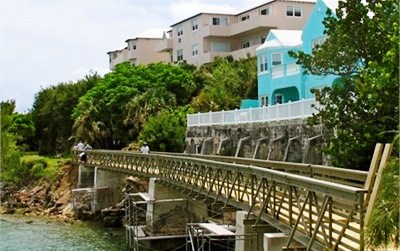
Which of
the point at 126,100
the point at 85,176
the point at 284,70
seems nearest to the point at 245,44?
the point at 126,100

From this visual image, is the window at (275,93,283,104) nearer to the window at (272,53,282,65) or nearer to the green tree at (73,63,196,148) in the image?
the window at (272,53,282,65)

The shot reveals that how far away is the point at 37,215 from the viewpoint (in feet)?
137

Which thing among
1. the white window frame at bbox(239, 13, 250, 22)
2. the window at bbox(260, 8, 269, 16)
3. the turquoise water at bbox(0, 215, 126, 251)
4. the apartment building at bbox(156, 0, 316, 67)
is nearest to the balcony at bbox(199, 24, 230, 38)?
the apartment building at bbox(156, 0, 316, 67)

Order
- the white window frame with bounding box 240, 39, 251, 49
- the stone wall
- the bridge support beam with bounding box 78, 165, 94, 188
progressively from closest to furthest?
the stone wall, the bridge support beam with bounding box 78, 165, 94, 188, the white window frame with bounding box 240, 39, 251, 49

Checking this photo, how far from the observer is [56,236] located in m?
32.7

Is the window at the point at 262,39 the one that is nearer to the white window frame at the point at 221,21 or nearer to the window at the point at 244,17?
the window at the point at 244,17

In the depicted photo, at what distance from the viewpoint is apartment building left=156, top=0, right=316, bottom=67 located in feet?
192

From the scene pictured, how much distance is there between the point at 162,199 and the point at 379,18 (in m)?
12.6

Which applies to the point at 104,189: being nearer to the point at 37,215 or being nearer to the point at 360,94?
the point at 37,215

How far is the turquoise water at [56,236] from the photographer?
29359 millimetres

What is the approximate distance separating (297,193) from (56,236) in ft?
72.4

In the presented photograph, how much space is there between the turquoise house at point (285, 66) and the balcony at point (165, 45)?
27.8 m

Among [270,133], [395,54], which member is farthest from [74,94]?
[395,54]

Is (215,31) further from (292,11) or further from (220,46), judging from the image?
(292,11)
